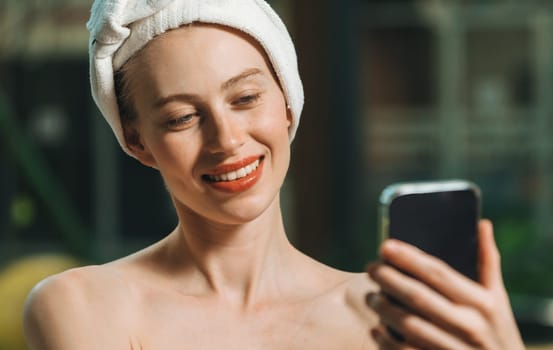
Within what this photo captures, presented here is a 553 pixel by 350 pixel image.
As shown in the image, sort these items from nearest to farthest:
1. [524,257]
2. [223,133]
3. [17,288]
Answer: [223,133], [17,288], [524,257]

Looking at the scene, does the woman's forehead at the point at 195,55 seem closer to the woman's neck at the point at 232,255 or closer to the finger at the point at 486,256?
the woman's neck at the point at 232,255

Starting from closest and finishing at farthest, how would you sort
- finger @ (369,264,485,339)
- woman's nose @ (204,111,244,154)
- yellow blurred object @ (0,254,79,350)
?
finger @ (369,264,485,339), woman's nose @ (204,111,244,154), yellow blurred object @ (0,254,79,350)

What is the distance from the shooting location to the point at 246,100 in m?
0.83

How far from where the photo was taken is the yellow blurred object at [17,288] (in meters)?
1.87

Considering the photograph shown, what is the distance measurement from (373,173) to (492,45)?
0.73 metres

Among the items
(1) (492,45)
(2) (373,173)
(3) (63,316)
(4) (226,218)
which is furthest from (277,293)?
(1) (492,45)

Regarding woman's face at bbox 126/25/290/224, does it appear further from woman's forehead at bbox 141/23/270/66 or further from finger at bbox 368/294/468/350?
finger at bbox 368/294/468/350

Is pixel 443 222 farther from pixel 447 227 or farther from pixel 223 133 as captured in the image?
pixel 223 133

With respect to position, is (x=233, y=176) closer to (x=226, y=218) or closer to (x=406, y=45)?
(x=226, y=218)

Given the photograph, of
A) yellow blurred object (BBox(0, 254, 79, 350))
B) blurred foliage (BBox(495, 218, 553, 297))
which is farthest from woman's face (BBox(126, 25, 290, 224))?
blurred foliage (BBox(495, 218, 553, 297))

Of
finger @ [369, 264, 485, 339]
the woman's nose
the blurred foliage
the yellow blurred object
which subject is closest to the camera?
finger @ [369, 264, 485, 339]

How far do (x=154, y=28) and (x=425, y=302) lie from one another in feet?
1.23

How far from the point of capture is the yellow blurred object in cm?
187

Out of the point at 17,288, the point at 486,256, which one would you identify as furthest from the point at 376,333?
the point at 17,288
